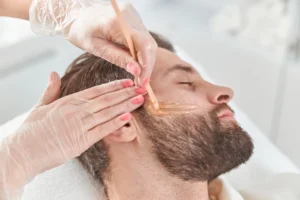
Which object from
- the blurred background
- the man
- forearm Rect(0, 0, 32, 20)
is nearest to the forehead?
the man

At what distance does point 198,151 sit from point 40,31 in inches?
23.3

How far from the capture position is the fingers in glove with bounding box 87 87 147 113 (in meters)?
1.31

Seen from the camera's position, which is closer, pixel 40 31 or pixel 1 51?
pixel 40 31

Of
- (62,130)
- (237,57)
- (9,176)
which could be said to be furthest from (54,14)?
(237,57)

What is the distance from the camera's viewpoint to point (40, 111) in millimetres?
1319

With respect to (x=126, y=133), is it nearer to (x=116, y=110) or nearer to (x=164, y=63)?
(x=116, y=110)

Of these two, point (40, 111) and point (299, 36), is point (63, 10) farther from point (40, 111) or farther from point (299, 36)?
point (299, 36)

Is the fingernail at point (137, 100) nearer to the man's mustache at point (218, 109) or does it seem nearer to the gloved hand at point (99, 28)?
the gloved hand at point (99, 28)

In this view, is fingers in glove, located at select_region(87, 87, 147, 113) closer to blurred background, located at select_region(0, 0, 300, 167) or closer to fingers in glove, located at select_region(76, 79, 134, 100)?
fingers in glove, located at select_region(76, 79, 134, 100)

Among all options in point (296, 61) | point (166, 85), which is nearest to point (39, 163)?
point (166, 85)

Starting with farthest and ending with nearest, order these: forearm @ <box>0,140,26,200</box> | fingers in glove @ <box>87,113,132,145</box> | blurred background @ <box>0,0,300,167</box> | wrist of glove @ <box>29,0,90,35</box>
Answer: blurred background @ <box>0,0,300,167</box>
wrist of glove @ <box>29,0,90,35</box>
fingers in glove @ <box>87,113,132,145</box>
forearm @ <box>0,140,26,200</box>

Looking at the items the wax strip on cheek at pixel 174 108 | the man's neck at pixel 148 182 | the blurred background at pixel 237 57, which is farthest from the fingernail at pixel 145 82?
the blurred background at pixel 237 57

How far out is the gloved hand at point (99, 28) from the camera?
1279 millimetres

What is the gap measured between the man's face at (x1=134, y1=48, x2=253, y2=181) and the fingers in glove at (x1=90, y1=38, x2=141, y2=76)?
172 millimetres
